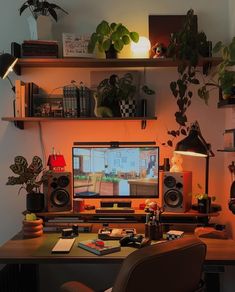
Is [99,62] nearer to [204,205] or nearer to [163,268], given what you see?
[204,205]

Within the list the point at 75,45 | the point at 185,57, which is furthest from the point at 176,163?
the point at 75,45

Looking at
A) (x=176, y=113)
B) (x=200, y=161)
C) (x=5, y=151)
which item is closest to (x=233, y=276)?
(x=200, y=161)

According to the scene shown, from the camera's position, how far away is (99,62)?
8.08ft

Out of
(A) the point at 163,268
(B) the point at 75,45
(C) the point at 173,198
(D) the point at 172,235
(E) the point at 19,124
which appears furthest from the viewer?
(E) the point at 19,124

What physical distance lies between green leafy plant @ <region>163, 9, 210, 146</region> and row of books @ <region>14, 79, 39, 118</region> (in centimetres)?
97

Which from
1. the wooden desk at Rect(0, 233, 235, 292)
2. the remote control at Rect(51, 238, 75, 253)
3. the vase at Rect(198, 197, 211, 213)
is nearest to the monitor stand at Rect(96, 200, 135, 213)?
the wooden desk at Rect(0, 233, 235, 292)

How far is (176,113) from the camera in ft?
8.29

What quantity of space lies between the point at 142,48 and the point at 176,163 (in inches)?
32.5

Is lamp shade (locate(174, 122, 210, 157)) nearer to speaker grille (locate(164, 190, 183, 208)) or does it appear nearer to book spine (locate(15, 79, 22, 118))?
speaker grille (locate(164, 190, 183, 208))

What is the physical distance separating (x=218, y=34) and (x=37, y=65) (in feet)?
4.28

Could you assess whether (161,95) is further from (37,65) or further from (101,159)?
(37,65)

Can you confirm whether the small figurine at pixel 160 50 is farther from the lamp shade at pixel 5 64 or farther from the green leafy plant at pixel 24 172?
the green leafy plant at pixel 24 172

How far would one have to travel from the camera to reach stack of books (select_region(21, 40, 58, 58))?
242 cm

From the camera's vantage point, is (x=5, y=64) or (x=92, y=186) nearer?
(x=5, y=64)
